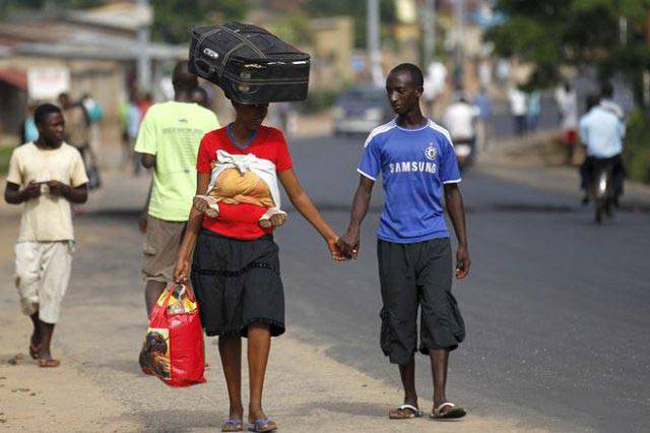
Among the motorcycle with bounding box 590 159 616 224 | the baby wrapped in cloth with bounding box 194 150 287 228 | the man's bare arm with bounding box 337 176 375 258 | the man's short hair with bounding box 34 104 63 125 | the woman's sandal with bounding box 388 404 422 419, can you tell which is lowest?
the woman's sandal with bounding box 388 404 422 419

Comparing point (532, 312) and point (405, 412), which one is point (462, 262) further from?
point (532, 312)

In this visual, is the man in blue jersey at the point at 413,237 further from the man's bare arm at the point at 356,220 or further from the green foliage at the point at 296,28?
the green foliage at the point at 296,28

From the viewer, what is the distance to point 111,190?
2672 centimetres

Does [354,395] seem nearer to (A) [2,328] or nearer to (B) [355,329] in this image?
(B) [355,329]

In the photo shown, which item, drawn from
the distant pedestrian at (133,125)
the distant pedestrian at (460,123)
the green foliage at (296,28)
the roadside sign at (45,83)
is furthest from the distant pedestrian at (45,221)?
the green foliage at (296,28)

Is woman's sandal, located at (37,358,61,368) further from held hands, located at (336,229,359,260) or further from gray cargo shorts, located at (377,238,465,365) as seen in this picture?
held hands, located at (336,229,359,260)

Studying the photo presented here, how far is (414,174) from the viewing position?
7.70 m

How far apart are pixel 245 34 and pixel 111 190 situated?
19749 mm

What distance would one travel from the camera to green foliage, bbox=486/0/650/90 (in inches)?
1215

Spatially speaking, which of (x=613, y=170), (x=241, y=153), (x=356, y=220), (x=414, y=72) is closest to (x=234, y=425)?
(x=356, y=220)

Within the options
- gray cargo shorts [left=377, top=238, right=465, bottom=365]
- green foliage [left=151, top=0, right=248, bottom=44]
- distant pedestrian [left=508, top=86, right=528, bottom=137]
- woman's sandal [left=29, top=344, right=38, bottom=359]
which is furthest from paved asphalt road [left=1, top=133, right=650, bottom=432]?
green foliage [left=151, top=0, right=248, bottom=44]

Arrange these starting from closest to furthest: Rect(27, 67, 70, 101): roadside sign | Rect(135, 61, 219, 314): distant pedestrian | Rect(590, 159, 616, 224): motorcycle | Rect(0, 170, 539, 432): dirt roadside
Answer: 1. Rect(0, 170, 539, 432): dirt roadside
2. Rect(135, 61, 219, 314): distant pedestrian
3. Rect(590, 159, 616, 224): motorcycle
4. Rect(27, 67, 70, 101): roadside sign

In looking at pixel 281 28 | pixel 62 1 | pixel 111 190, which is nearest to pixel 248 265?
pixel 111 190

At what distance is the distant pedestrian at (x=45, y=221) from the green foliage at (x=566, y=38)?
71.7ft
